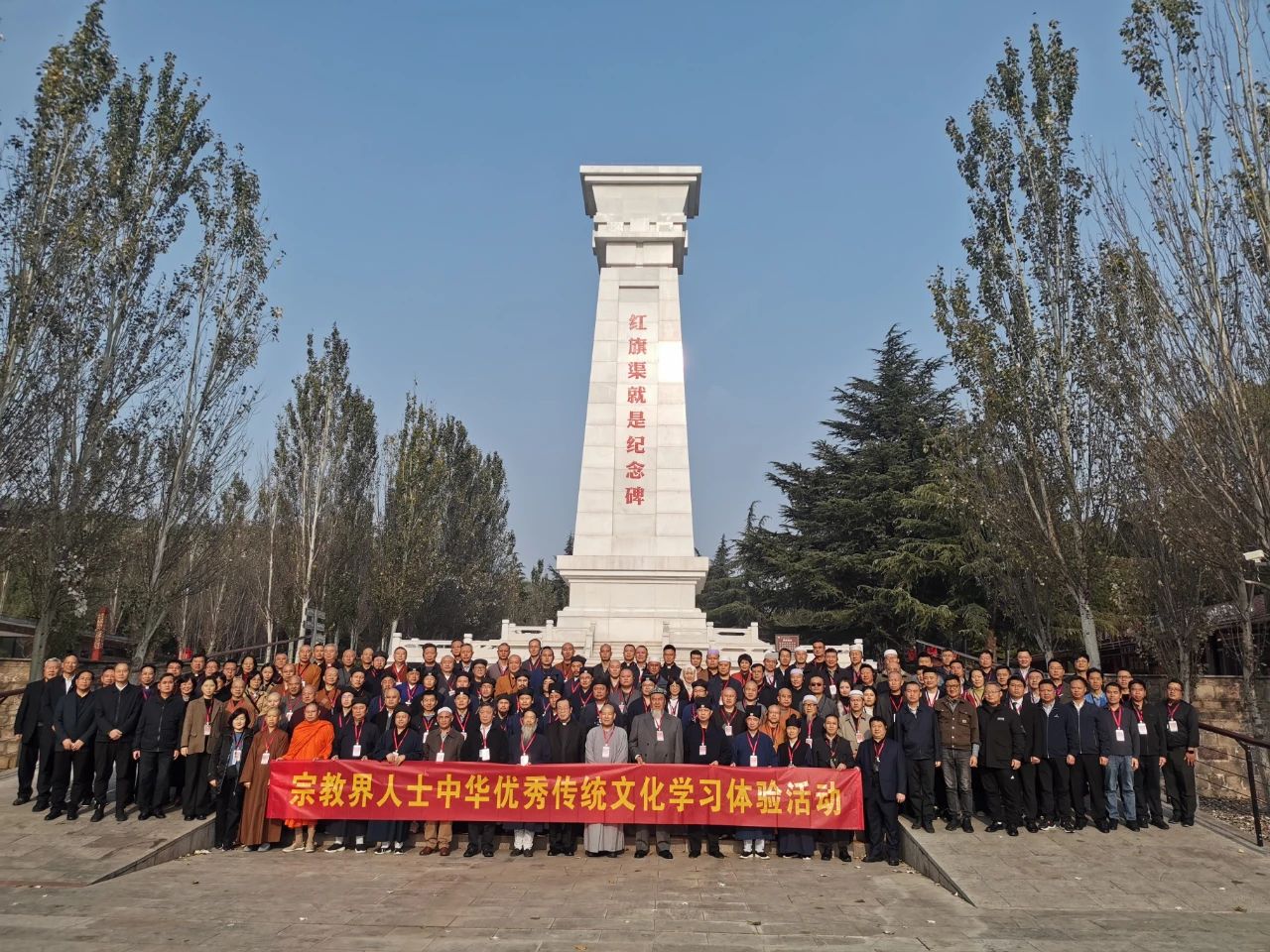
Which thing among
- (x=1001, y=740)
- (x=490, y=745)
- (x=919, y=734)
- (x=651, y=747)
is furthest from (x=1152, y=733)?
(x=490, y=745)

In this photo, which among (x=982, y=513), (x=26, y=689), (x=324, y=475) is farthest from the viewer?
(x=324, y=475)

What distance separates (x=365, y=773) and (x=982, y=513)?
930cm

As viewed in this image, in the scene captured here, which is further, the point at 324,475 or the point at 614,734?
the point at 324,475

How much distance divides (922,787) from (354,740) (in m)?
4.53

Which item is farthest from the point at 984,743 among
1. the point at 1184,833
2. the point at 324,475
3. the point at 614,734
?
the point at 324,475

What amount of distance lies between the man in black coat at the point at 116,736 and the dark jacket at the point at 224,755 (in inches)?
27.9

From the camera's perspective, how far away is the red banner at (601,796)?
648 cm

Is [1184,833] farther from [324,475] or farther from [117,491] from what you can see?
[324,475]

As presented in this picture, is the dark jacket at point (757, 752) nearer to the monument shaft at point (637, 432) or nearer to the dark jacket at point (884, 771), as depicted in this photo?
the dark jacket at point (884, 771)

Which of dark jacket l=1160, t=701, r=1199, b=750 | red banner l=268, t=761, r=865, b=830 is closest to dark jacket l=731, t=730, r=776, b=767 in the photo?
red banner l=268, t=761, r=865, b=830

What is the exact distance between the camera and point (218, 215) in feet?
44.9

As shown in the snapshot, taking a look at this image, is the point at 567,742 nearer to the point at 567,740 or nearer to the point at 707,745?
the point at 567,740

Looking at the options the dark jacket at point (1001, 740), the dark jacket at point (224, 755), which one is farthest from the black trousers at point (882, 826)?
the dark jacket at point (224, 755)

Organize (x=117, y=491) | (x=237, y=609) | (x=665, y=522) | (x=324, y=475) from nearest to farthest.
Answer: (x=117, y=491) < (x=665, y=522) < (x=324, y=475) < (x=237, y=609)
